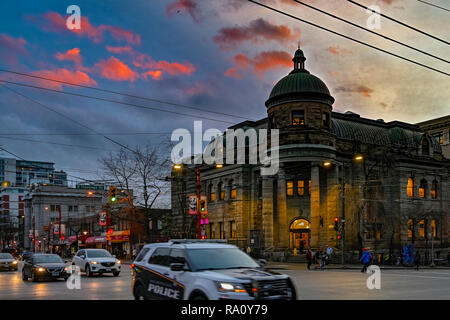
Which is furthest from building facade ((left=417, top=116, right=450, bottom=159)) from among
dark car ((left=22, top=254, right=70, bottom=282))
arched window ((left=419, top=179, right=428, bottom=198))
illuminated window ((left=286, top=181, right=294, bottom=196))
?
dark car ((left=22, top=254, right=70, bottom=282))

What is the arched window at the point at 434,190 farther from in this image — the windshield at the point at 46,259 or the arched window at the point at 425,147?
the windshield at the point at 46,259

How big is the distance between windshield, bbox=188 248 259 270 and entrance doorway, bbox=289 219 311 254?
40639 millimetres

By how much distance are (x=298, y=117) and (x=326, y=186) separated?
7.77 metres

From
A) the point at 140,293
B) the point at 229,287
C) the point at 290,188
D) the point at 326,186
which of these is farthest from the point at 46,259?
the point at 326,186

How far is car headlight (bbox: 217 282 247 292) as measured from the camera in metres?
9.80

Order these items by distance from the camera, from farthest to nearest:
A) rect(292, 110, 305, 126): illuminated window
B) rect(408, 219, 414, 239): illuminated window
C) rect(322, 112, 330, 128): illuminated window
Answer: rect(408, 219, 414, 239): illuminated window
rect(322, 112, 330, 128): illuminated window
rect(292, 110, 305, 126): illuminated window

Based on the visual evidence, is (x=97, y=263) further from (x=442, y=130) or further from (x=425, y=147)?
(x=442, y=130)

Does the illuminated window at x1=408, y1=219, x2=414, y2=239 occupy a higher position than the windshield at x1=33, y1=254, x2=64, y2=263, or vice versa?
the windshield at x1=33, y1=254, x2=64, y2=263

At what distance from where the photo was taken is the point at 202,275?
1039 centimetres

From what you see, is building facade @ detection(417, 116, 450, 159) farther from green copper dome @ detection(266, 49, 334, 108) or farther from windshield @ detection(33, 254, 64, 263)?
windshield @ detection(33, 254, 64, 263)

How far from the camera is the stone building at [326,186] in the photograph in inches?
1949

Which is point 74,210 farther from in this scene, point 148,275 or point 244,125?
point 148,275
